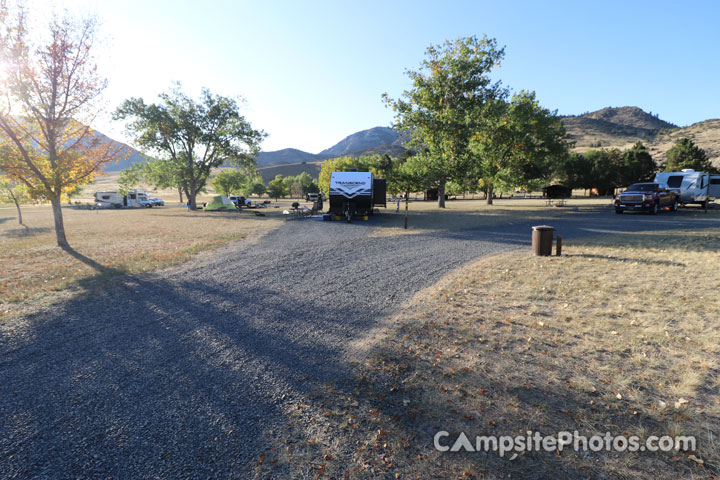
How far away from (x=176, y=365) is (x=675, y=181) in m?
38.0

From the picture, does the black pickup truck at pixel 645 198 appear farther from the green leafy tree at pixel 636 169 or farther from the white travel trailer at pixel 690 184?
the green leafy tree at pixel 636 169

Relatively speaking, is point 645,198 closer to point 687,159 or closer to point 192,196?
point 192,196

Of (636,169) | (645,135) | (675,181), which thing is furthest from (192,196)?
(645,135)

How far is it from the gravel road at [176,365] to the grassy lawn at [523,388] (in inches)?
18.6

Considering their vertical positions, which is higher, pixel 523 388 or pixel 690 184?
pixel 690 184

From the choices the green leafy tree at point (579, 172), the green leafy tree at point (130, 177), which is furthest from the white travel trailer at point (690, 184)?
the green leafy tree at point (130, 177)

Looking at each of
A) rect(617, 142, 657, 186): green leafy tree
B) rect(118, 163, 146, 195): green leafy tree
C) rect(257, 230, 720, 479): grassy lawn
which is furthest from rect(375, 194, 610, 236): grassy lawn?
rect(617, 142, 657, 186): green leafy tree

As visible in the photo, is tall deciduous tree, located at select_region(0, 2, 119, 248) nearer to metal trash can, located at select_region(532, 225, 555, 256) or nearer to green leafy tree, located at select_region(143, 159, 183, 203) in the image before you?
metal trash can, located at select_region(532, 225, 555, 256)

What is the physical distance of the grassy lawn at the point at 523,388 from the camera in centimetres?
251

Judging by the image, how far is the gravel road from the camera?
2.66 metres

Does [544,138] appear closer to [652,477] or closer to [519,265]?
[519,265]

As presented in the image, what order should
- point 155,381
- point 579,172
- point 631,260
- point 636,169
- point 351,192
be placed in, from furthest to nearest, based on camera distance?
point 579,172
point 636,169
point 351,192
point 631,260
point 155,381

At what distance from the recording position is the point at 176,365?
399cm

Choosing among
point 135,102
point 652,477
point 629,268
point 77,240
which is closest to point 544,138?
point 629,268
